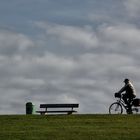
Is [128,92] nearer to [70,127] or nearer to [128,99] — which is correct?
[128,99]

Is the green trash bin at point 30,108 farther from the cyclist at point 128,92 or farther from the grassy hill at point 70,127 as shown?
the grassy hill at point 70,127

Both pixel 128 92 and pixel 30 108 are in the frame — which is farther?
pixel 30 108

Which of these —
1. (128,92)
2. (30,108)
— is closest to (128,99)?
(128,92)

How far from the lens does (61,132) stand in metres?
26.2

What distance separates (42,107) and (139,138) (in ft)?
61.4

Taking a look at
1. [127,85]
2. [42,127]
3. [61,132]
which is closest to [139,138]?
[61,132]

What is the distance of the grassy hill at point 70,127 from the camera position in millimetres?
25281

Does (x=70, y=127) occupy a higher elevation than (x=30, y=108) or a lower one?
lower

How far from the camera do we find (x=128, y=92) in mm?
36500

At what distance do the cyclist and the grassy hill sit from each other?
3.92 meters

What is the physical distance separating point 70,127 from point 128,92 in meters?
9.31

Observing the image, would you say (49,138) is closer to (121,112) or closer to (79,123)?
(79,123)

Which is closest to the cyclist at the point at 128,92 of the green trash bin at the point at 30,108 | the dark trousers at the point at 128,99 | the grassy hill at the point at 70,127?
the dark trousers at the point at 128,99

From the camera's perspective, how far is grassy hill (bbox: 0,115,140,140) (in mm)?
25281
